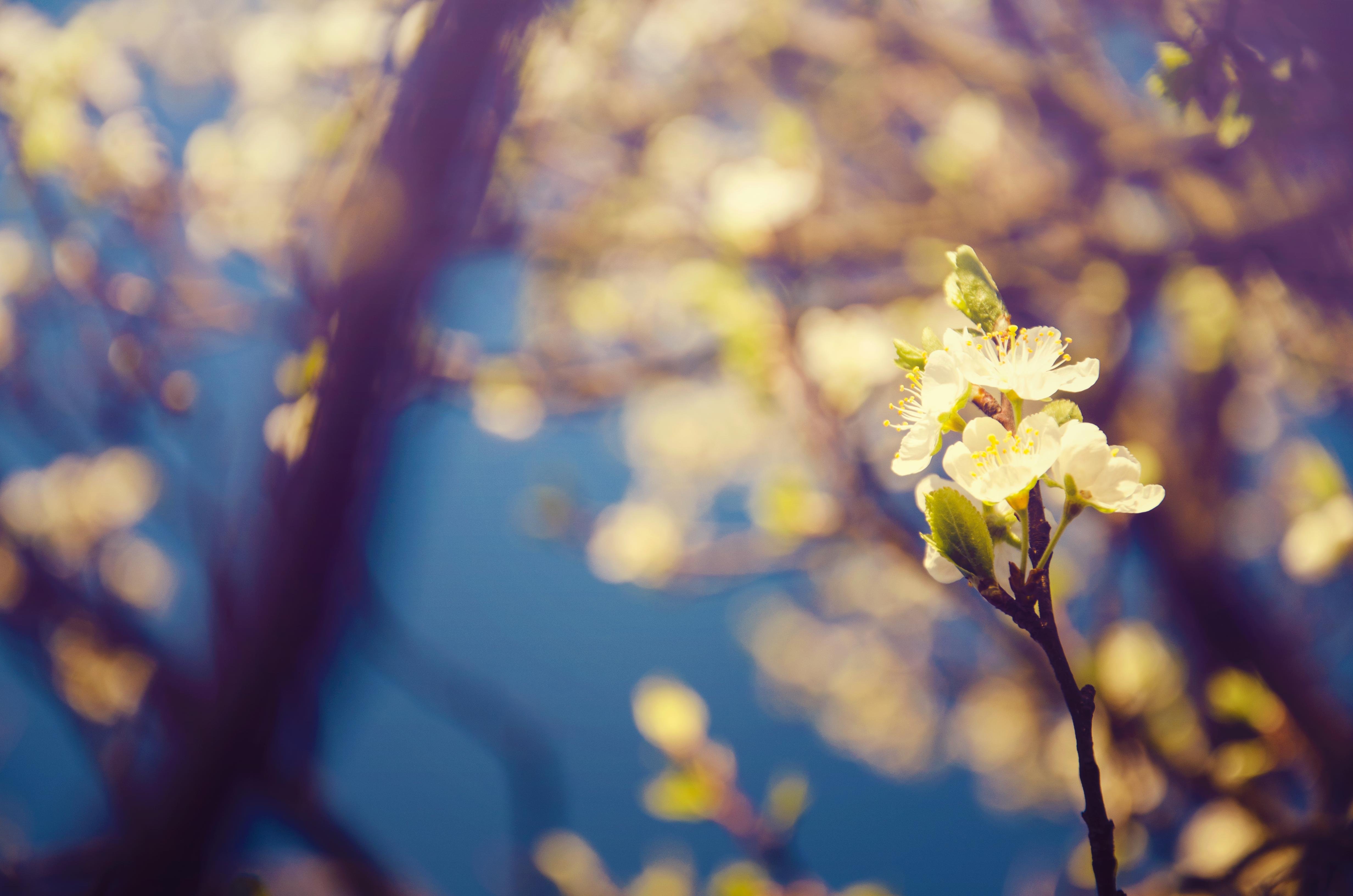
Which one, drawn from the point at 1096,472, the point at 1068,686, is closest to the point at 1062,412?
the point at 1096,472

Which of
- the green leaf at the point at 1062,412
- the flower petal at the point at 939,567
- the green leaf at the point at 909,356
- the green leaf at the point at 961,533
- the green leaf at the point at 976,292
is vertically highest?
the green leaf at the point at 976,292

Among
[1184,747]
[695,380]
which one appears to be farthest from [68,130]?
[1184,747]

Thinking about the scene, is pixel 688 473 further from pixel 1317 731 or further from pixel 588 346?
pixel 1317 731

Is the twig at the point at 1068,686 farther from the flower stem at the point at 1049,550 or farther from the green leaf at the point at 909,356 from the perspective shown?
the green leaf at the point at 909,356

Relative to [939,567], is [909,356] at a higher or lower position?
higher

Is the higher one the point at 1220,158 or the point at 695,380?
the point at 1220,158

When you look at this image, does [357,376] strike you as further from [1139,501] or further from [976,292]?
[1139,501]

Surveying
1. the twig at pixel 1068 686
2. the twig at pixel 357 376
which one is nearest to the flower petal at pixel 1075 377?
the twig at pixel 1068 686

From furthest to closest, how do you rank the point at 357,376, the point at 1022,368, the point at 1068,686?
the point at 357,376 < the point at 1022,368 < the point at 1068,686
